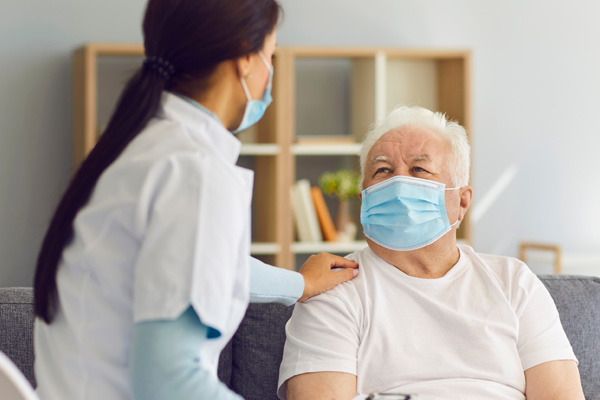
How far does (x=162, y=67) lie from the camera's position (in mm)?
991

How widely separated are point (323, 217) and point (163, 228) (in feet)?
8.63

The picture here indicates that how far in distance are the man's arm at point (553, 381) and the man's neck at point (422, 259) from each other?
287 millimetres

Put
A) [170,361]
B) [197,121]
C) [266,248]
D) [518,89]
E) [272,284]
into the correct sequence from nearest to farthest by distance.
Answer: [170,361]
[197,121]
[272,284]
[266,248]
[518,89]

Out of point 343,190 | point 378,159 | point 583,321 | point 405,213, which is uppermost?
point 378,159

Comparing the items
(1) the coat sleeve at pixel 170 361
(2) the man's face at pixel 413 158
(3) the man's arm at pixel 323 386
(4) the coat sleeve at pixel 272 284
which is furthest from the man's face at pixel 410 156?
(1) the coat sleeve at pixel 170 361

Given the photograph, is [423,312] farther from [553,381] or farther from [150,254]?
[150,254]

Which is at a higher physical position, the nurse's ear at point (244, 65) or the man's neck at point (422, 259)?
the nurse's ear at point (244, 65)

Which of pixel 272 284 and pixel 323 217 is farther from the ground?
pixel 272 284

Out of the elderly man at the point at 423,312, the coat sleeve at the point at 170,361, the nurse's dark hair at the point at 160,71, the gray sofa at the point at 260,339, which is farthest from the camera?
the gray sofa at the point at 260,339

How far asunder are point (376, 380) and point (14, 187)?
2.55 meters

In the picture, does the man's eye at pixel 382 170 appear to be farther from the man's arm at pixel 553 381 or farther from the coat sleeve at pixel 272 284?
the man's arm at pixel 553 381

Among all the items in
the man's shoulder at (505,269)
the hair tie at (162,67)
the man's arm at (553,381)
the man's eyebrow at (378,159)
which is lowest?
the man's arm at (553,381)

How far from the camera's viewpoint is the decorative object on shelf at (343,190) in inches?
137

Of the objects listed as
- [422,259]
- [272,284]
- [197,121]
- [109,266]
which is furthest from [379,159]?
[109,266]
